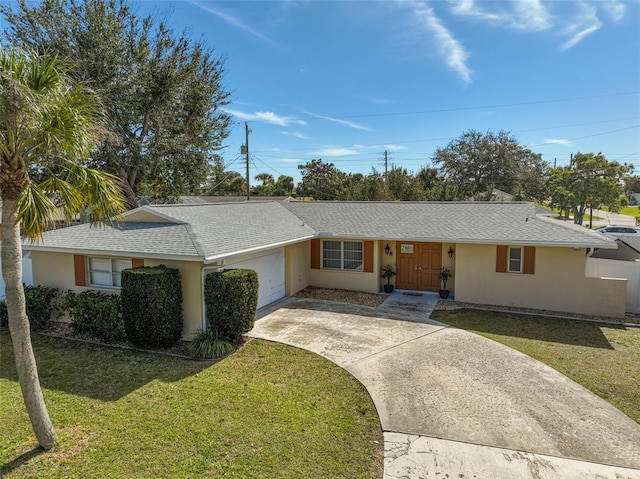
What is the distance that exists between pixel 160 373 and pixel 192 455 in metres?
3.18

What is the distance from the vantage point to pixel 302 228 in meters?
15.2

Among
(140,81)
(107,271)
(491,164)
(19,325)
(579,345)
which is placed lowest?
(579,345)

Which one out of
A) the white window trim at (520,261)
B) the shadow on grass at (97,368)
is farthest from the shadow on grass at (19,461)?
the white window trim at (520,261)

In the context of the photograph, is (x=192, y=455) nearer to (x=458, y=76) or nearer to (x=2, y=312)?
(x=2, y=312)

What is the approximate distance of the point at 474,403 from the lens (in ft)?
22.1

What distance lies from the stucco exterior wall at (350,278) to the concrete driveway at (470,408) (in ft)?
13.7

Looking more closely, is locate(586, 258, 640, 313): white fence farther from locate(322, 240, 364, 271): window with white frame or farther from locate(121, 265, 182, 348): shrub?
locate(121, 265, 182, 348): shrub

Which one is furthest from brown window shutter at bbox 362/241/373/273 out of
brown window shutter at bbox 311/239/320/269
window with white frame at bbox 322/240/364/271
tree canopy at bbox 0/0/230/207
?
tree canopy at bbox 0/0/230/207

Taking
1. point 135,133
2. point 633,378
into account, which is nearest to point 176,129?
point 135,133

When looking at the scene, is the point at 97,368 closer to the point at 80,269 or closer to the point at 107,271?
the point at 107,271

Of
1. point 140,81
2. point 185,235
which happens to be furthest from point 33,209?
point 140,81

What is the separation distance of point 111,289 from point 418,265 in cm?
1111

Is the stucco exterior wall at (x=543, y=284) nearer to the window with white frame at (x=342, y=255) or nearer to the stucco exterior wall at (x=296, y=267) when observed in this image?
the window with white frame at (x=342, y=255)

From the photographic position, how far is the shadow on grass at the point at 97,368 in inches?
291
